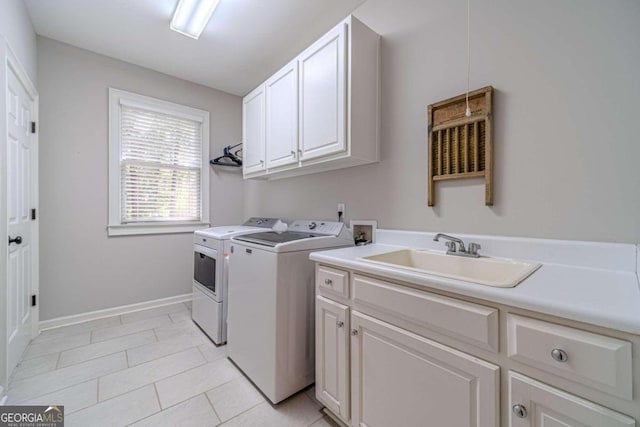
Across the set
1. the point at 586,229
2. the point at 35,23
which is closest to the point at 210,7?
the point at 35,23

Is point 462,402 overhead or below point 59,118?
below

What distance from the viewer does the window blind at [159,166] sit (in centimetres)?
280

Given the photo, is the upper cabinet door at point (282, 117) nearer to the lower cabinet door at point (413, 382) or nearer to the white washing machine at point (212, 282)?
the white washing machine at point (212, 282)

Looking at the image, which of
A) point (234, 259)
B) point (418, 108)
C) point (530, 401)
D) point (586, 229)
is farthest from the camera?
point (234, 259)

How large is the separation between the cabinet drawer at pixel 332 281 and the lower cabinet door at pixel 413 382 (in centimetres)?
13

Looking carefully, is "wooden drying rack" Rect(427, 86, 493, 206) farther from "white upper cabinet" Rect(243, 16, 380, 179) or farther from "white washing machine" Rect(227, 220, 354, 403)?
"white washing machine" Rect(227, 220, 354, 403)

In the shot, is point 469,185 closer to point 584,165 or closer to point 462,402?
point 584,165

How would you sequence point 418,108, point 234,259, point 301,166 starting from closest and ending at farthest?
point 418,108 → point 234,259 → point 301,166

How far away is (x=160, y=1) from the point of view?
1.96 meters

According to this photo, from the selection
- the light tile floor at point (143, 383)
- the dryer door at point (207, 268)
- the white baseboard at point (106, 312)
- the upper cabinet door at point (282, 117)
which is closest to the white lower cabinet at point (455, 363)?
the light tile floor at point (143, 383)

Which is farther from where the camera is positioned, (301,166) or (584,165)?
(301,166)

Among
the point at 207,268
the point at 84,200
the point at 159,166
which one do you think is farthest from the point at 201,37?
the point at 207,268

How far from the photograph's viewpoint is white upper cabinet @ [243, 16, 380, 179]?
5.33ft

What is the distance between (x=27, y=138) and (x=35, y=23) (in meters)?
1.00
